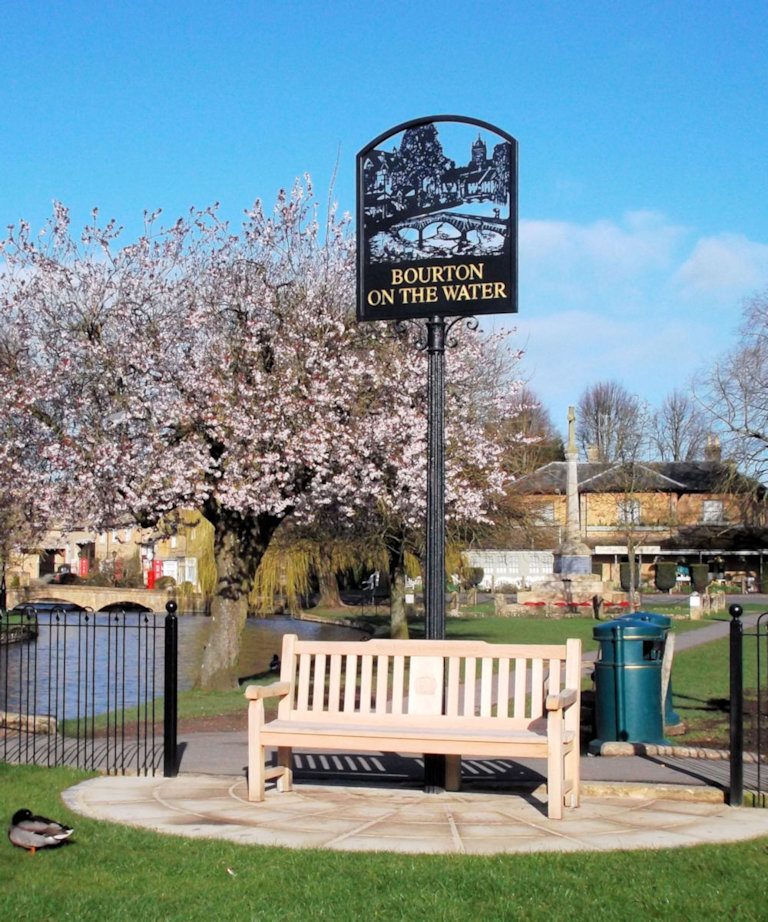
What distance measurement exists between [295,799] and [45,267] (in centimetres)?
1155

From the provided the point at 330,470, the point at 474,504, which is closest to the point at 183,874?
the point at 330,470

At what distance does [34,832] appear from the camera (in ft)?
21.1

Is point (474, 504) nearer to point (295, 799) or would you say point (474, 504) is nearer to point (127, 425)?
point (127, 425)

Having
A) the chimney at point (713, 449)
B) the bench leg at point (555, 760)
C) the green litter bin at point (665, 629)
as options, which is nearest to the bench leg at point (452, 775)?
the bench leg at point (555, 760)

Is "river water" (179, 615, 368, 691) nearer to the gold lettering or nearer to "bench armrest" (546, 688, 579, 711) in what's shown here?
the gold lettering

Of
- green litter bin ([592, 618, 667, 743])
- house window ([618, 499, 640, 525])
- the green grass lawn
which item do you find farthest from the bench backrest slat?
house window ([618, 499, 640, 525])

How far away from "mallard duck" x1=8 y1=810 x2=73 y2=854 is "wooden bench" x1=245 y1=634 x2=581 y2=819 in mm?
1832

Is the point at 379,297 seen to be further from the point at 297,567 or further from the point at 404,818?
the point at 297,567

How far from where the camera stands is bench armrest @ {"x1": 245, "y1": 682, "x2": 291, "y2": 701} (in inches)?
318

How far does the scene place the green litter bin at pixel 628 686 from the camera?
421 inches

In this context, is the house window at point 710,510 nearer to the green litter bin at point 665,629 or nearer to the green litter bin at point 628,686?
the green litter bin at point 665,629

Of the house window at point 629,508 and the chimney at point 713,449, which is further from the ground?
the chimney at point 713,449

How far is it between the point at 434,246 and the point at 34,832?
17.0 ft

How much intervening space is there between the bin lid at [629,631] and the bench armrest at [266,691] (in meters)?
3.52
